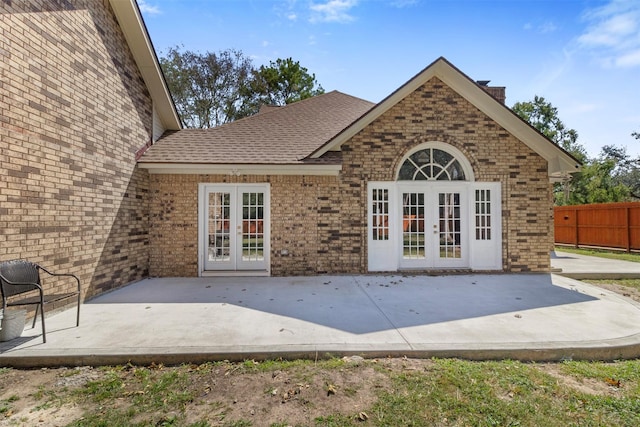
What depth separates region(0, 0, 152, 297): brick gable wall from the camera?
438 cm

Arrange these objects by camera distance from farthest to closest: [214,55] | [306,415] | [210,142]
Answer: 1. [214,55]
2. [210,142]
3. [306,415]

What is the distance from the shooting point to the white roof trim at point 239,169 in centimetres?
755

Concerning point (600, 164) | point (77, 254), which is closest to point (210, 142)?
point (77, 254)

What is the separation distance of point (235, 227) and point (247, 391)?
18.6 ft

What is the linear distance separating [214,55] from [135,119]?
18268mm

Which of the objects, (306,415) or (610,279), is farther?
(610,279)

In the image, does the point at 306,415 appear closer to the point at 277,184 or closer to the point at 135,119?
the point at 277,184

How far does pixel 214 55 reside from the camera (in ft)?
74.2

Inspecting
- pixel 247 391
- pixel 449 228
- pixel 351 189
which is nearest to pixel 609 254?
pixel 449 228

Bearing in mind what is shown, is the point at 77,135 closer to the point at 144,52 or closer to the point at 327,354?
the point at 144,52

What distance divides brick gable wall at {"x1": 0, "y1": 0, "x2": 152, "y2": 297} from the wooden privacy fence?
1874cm

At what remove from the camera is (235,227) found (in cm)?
816

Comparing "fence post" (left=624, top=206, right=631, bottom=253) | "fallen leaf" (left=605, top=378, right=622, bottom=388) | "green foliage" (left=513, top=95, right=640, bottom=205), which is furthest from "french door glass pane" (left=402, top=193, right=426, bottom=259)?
"green foliage" (left=513, top=95, right=640, bottom=205)

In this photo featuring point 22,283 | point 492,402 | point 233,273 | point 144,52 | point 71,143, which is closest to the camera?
point 492,402
